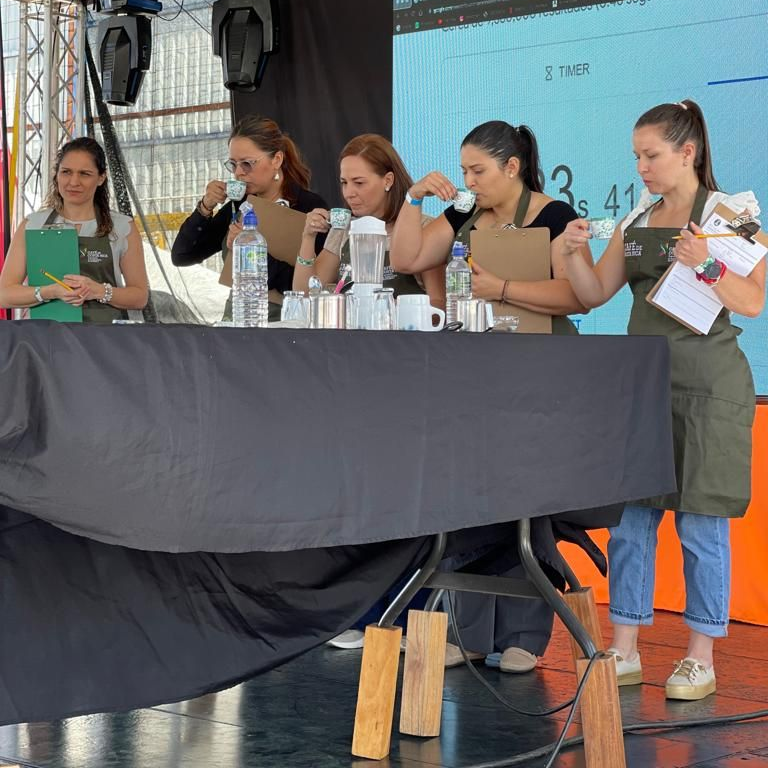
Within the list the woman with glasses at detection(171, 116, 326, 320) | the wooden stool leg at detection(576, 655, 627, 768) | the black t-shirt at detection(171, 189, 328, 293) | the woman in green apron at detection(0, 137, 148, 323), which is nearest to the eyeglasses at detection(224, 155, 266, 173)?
the woman with glasses at detection(171, 116, 326, 320)

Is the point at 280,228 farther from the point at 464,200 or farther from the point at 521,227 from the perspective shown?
the point at 464,200

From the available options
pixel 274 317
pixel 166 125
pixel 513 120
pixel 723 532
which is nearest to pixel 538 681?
pixel 723 532

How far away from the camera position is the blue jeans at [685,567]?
9.78 feet

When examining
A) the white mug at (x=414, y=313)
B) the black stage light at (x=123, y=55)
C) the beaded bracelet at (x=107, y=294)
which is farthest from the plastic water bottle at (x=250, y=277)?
the black stage light at (x=123, y=55)

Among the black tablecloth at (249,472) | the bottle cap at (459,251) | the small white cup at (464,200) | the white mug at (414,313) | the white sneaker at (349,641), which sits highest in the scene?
the small white cup at (464,200)

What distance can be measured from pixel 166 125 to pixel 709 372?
3.82m

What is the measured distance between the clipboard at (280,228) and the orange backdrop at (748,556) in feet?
4.87

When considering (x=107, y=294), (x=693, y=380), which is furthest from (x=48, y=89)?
(x=693, y=380)

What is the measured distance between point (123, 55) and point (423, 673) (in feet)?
13.6

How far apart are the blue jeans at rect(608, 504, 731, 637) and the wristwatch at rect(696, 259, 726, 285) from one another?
56cm

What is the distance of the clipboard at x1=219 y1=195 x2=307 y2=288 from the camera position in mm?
3586

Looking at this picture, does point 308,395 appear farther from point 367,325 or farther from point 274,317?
point 274,317

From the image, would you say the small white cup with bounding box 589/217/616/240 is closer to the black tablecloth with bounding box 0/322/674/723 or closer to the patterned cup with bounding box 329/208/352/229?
the black tablecloth with bounding box 0/322/674/723

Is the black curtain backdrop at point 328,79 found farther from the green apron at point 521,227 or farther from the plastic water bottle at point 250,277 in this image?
the plastic water bottle at point 250,277
